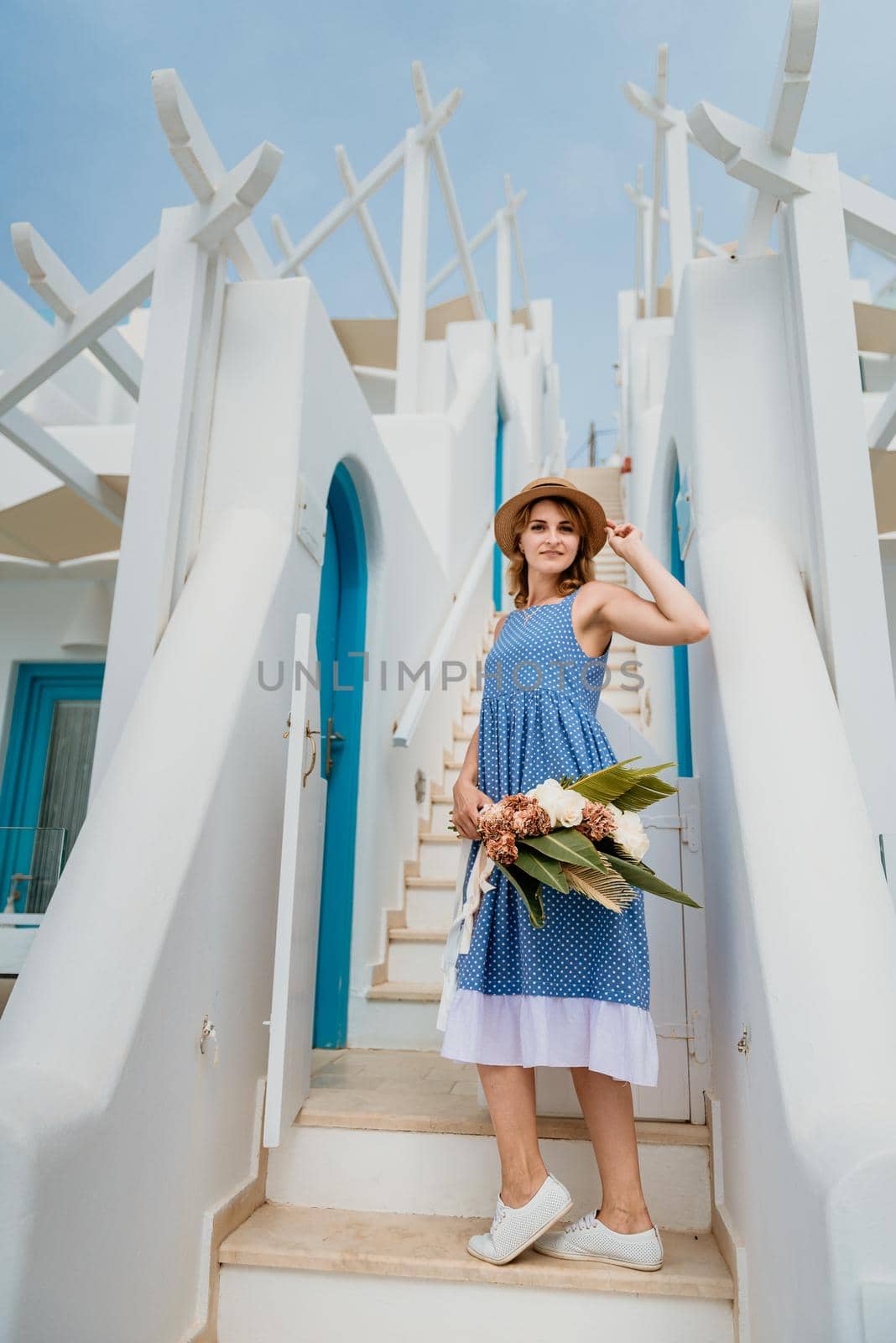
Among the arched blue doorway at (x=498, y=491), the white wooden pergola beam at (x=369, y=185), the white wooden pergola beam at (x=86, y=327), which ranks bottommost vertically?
the white wooden pergola beam at (x=86, y=327)

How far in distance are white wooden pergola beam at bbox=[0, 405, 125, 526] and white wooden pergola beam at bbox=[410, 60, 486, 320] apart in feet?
13.2

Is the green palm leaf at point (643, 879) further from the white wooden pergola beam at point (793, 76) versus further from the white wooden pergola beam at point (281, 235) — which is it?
the white wooden pergola beam at point (281, 235)

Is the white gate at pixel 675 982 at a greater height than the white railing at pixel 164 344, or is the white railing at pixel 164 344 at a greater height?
the white railing at pixel 164 344

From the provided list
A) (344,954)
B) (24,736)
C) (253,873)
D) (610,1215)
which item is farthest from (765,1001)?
(24,736)

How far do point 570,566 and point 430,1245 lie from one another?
1528 mm

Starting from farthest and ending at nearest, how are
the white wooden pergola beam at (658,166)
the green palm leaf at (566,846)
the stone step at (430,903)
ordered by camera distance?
the white wooden pergola beam at (658,166) < the stone step at (430,903) < the green palm leaf at (566,846)

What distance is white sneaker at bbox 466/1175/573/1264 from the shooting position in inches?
71.3

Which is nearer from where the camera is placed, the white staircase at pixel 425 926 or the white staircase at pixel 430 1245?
the white staircase at pixel 430 1245

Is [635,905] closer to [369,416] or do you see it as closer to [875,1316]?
[875,1316]

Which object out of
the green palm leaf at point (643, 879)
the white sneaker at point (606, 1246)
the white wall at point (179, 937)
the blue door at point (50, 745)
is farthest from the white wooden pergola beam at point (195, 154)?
the blue door at point (50, 745)

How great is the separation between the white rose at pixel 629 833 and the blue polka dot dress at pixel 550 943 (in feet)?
0.50

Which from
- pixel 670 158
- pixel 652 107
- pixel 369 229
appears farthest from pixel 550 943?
pixel 652 107

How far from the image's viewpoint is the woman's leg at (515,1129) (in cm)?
185

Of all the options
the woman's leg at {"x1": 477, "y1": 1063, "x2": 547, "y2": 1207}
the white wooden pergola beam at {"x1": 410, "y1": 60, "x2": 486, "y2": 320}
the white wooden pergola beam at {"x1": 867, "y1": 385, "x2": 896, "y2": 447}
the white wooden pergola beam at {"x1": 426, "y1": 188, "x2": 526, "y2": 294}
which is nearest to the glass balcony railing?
the woman's leg at {"x1": 477, "y1": 1063, "x2": 547, "y2": 1207}
